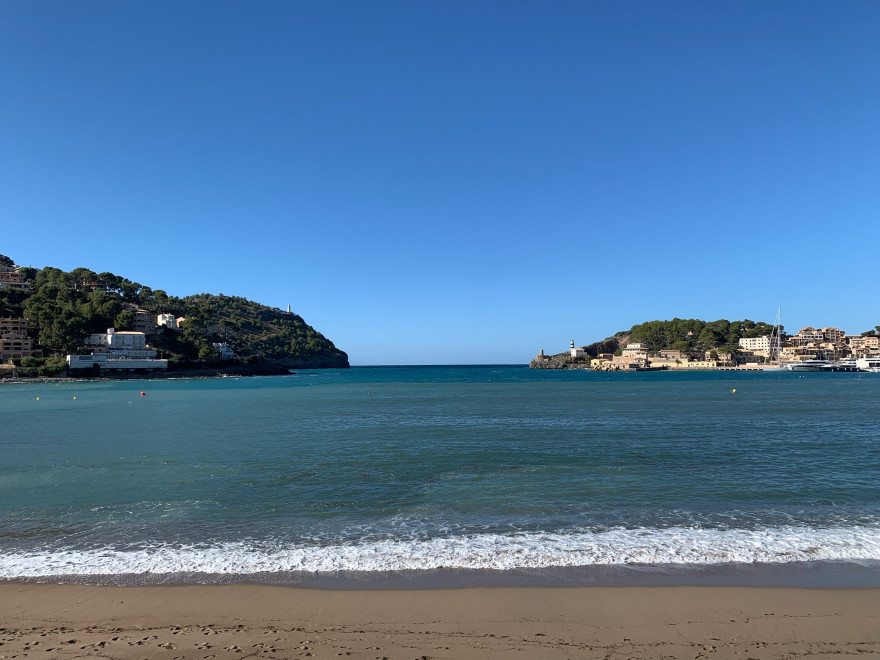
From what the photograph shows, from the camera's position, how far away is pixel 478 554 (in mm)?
7973

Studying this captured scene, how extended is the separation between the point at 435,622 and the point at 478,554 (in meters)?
2.31

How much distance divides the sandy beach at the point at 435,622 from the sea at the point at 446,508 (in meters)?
0.46

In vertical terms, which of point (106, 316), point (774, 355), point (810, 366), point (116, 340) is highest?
point (106, 316)

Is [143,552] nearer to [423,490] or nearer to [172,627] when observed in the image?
[172,627]

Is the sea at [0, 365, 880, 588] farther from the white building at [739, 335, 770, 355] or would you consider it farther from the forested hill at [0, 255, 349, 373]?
the white building at [739, 335, 770, 355]

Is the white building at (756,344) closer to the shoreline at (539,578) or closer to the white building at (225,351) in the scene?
the white building at (225,351)

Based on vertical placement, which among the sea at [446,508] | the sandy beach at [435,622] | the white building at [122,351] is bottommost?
the sea at [446,508]

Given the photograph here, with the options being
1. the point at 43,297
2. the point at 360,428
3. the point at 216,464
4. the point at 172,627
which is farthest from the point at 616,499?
the point at 43,297

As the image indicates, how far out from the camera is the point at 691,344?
169 metres

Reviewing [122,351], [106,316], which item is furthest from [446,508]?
[106,316]

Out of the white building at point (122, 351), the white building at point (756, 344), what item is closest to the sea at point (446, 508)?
the white building at point (122, 351)

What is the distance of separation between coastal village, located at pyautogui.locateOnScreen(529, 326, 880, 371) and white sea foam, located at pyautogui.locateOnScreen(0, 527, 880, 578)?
15626 centimetres

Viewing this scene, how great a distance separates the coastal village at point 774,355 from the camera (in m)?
140

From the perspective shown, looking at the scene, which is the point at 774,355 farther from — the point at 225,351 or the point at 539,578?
the point at 539,578
